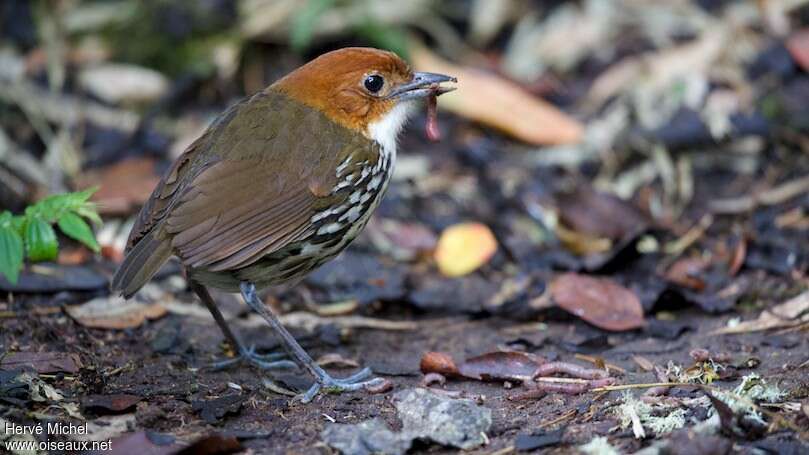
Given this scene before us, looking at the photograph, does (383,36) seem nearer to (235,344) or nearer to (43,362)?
(235,344)

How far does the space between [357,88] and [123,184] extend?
2.31 metres

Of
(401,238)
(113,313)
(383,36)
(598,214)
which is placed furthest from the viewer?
(383,36)

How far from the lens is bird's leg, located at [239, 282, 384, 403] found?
4.19 metres

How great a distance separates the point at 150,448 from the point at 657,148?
160 inches

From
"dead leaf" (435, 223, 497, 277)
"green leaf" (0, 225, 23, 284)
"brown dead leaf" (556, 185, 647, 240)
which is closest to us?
"green leaf" (0, 225, 23, 284)

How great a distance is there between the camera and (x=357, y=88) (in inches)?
181

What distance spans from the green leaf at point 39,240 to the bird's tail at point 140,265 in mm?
266

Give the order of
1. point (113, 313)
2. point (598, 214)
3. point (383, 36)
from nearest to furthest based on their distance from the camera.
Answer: point (113, 313) → point (598, 214) → point (383, 36)

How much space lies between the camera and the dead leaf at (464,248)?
19.1 feet

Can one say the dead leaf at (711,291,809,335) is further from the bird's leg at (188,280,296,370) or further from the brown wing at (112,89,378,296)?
the bird's leg at (188,280,296,370)

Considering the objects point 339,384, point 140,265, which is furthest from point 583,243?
point 140,265

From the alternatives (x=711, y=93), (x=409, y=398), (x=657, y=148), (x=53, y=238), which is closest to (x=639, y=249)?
(x=657, y=148)

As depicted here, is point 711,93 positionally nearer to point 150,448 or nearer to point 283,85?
point 283,85

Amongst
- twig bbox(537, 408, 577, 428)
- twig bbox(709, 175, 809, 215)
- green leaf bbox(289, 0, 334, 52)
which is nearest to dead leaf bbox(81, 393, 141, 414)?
twig bbox(537, 408, 577, 428)
